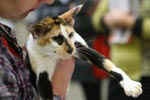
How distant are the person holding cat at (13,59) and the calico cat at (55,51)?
0.02 meters

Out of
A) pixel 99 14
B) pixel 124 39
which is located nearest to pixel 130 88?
pixel 124 39

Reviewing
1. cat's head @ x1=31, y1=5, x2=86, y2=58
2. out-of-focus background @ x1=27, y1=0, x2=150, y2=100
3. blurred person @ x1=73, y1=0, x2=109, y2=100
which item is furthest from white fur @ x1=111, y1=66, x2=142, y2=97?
blurred person @ x1=73, y1=0, x2=109, y2=100

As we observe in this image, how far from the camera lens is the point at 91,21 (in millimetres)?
2131

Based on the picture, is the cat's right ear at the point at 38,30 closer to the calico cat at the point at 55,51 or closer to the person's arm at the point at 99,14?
the calico cat at the point at 55,51

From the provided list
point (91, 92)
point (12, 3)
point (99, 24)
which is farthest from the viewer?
point (91, 92)

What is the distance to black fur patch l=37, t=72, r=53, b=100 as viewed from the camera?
2.60ft

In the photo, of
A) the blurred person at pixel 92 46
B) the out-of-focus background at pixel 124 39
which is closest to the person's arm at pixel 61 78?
the out-of-focus background at pixel 124 39

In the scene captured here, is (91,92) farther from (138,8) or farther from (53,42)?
A: (53,42)

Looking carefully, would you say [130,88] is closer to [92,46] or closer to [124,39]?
[124,39]

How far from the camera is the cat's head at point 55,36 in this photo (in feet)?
2.52

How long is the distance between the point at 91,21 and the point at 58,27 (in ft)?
4.48

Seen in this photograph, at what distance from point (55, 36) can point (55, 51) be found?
27 mm

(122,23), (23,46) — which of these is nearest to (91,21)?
(122,23)

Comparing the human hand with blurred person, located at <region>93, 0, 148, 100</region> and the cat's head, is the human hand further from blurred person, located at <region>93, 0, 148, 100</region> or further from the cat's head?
the cat's head
